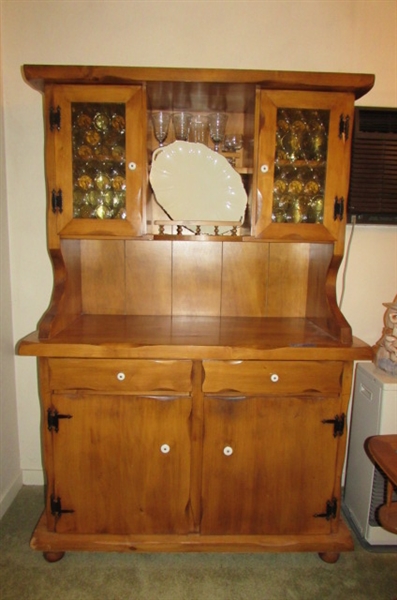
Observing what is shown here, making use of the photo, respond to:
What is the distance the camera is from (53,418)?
1.37m

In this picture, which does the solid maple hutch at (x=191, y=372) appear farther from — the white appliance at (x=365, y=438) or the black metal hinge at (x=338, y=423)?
the white appliance at (x=365, y=438)

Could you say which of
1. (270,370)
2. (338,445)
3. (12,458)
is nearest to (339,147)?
(270,370)

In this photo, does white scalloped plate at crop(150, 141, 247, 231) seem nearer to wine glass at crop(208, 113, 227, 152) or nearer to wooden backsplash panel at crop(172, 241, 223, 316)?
wine glass at crop(208, 113, 227, 152)

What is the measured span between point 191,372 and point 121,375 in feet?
0.83

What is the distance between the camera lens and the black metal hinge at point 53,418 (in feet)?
4.50

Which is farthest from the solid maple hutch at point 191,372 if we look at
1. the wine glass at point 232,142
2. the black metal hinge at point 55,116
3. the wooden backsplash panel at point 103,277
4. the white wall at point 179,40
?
the white wall at point 179,40

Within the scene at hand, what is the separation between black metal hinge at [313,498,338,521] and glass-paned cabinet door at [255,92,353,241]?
39.7 inches

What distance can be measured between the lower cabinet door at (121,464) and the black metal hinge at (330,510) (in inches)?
20.4

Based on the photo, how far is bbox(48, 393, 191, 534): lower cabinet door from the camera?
1373 millimetres

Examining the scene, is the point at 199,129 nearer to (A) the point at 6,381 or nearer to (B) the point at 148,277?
(B) the point at 148,277

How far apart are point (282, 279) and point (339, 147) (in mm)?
613

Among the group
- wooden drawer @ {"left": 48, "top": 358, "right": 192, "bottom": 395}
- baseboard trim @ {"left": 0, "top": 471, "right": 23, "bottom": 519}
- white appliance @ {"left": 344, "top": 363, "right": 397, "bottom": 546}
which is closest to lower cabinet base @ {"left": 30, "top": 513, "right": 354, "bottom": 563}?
white appliance @ {"left": 344, "top": 363, "right": 397, "bottom": 546}

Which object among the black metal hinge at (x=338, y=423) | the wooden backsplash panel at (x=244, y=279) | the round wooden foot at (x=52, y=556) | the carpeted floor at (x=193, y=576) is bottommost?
the carpeted floor at (x=193, y=576)

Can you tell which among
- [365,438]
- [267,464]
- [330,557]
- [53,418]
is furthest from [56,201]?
[330,557]
